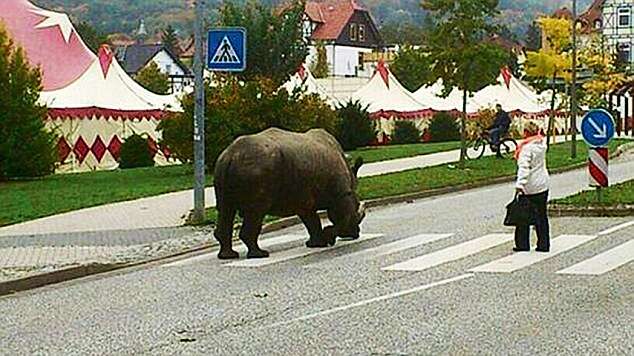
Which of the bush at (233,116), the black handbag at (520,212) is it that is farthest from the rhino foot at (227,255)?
the bush at (233,116)

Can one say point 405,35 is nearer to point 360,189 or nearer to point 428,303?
point 360,189

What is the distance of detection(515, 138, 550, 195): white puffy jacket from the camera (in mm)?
16688

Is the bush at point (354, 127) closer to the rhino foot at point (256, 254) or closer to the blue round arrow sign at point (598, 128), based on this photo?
the blue round arrow sign at point (598, 128)

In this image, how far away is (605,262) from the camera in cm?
1558

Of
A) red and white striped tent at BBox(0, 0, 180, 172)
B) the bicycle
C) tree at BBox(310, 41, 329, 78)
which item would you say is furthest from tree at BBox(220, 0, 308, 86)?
tree at BBox(310, 41, 329, 78)

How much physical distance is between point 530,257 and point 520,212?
669 millimetres

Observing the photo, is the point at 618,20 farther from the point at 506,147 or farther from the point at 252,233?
the point at 252,233

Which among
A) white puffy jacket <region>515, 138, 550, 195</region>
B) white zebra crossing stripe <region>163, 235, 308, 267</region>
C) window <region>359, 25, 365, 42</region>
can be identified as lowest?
white zebra crossing stripe <region>163, 235, 308, 267</region>

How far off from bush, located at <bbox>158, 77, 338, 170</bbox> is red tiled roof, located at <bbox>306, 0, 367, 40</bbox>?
280ft

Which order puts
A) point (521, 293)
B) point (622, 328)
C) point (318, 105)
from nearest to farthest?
point (622, 328) < point (521, 293) < point (318, 105)

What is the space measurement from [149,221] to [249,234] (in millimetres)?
5565

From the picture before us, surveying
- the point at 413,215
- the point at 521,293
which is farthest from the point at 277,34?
the point at 521,293

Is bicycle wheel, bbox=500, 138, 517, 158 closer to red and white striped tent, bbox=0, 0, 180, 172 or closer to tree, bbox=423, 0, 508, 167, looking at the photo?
tree, bbox=423, 0, 508, 167

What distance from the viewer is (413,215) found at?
23156mm
